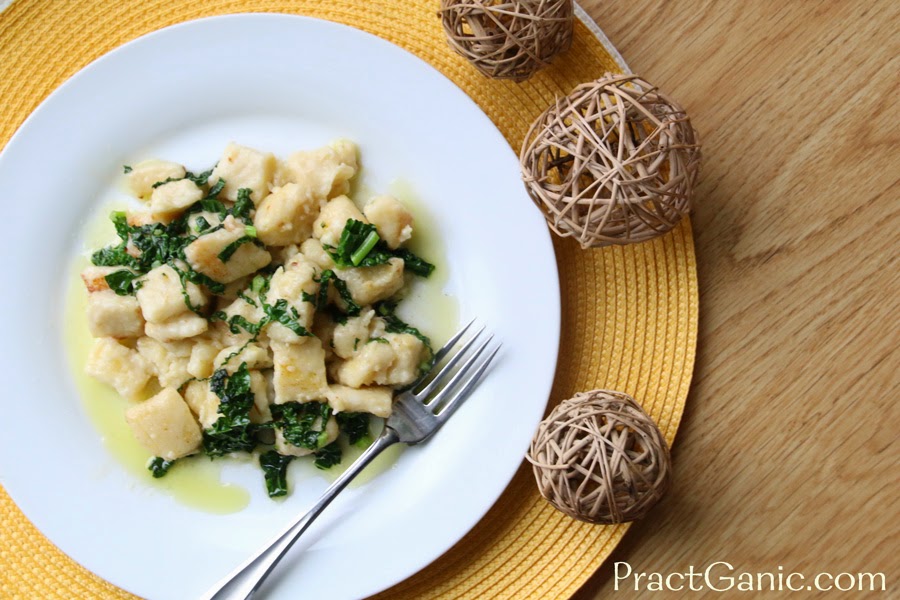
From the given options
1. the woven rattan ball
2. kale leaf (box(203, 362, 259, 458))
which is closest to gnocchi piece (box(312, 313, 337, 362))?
kale leaf (box(203, 362, 259, 458))

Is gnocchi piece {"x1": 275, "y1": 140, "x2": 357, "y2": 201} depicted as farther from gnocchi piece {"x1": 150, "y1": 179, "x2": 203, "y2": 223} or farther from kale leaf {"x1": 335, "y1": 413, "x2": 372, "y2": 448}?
kale leaf {"x1": 335, "y1": 413, "x2": 372, "y2": 448}

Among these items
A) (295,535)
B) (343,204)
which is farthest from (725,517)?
(343,204)

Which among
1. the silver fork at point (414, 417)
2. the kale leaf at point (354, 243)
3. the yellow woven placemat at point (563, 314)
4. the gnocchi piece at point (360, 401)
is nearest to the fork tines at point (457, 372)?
the silver fork at point (414, 417)

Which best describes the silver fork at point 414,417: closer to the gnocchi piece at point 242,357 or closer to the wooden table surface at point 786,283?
the gnocchi piece at point 242,357

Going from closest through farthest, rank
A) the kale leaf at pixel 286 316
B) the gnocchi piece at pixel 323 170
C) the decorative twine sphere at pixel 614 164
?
the decorative twine sphere at pixel 614 164
the kale leaf at pixel 286 316
the gnocchi piece at pixel 323 170

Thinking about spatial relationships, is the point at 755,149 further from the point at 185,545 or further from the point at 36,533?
the point at 36,533

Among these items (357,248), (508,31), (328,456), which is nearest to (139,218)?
(357,248)
